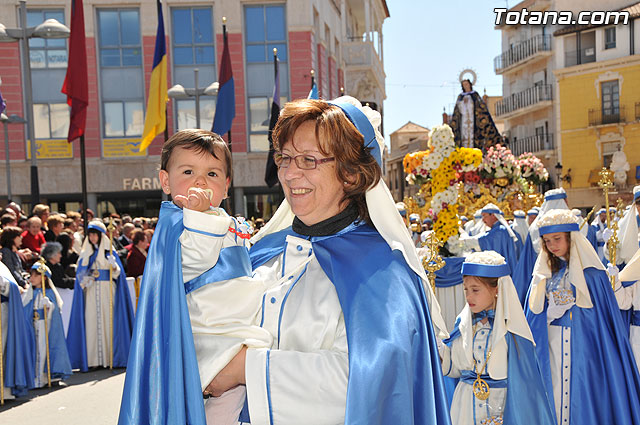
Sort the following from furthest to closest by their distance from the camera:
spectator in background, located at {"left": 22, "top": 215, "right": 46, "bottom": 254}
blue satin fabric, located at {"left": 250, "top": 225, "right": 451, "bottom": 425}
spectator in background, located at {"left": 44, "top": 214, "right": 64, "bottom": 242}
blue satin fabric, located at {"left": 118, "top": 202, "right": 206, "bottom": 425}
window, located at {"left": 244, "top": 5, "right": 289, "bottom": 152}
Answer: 1. window, located at {"left": 244, "top": 5, "right": 289, "bottom": 152}
2. spectator in background, located at {"left": 44, "top": 214, "right": 64, "bottom": 242}
3. spectator in background, located at {"left": 22, "top": 215, "right": 46, "bottom": 254}
4. blue satin fabric, located at {"left": 118, "top": 202, "right": 206, "bottom": 425}
5. blue satin fabric, located at {"left": 250, "top": 225, "right": 451, "bottom": 425}

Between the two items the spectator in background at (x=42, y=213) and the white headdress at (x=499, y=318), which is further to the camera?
the spectator in background at (x=42, y=213)

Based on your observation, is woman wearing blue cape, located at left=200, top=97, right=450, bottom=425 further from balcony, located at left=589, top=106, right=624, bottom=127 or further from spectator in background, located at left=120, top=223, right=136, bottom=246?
balcony, located at left=589, top=106, right=624, bottom=127

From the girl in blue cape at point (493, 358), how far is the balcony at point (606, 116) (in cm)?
3548

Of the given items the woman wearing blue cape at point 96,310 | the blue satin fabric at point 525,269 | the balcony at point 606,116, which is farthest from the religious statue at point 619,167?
the woman wearing blue cape at point 96,310

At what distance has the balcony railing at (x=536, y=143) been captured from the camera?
40281 millimetres

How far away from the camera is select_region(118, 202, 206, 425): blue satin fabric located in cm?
230

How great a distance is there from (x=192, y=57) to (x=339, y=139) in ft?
88.7

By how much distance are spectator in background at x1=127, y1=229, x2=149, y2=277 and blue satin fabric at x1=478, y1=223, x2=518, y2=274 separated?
5610 mm

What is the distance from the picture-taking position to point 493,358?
4.74m

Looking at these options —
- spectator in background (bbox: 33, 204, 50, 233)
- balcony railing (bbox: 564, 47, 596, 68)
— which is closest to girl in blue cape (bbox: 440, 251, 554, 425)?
spectator in background (bbox: 33, 204, 50, 233)

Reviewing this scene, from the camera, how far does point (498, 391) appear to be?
482 cm

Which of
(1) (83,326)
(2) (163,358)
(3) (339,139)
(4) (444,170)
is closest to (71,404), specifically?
(1) (83,326)

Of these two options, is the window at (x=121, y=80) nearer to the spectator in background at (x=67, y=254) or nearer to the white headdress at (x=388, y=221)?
the spectator in background at (x=67, y=254)

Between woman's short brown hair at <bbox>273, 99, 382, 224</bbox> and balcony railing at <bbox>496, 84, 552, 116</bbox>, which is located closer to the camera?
woman's short brown hair at <bbox>273, 99, 382, 224</bbox>
